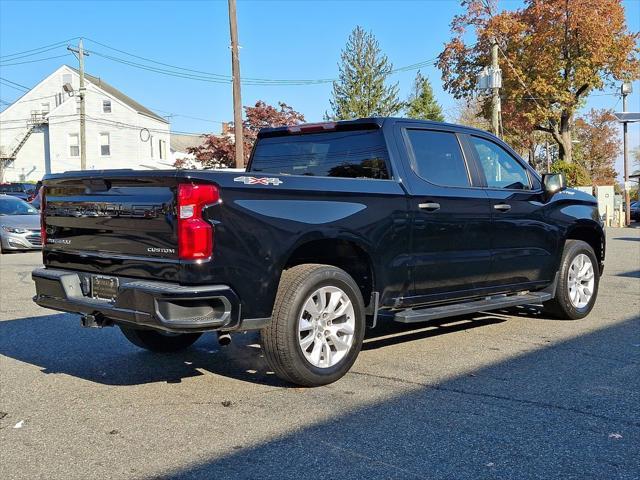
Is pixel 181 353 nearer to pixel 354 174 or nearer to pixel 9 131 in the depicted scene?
pixel 354 174

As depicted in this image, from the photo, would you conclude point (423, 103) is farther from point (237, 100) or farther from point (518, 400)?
point (518, 400)

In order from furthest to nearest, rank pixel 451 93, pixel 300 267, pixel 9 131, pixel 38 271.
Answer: pixel 9 131
pixel 451 93
pixel 38 271
pixel 300 267

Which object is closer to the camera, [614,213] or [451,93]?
[614,213]

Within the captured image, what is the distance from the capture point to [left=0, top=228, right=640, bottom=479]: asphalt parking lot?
3510 mm

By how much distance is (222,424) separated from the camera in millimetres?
4137

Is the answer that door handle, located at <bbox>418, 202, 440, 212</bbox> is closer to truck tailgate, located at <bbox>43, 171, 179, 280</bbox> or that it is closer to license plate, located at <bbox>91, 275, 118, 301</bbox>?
truck tailgate, located at <bbox>43, 171, 179, 280</bbox>

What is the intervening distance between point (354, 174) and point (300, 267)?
3.91 ft

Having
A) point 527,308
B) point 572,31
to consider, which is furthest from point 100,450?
point 572,31

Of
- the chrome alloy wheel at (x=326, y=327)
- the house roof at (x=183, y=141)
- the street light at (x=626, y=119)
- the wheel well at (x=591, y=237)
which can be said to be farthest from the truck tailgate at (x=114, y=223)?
the house roof at (x=183, y=141)

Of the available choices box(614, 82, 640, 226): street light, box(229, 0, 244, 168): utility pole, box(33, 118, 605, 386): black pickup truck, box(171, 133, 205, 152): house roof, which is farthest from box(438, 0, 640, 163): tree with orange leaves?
box(171, 133, 205, 152): house roof

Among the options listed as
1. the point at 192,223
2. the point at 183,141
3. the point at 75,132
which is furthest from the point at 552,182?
the point at 183,141

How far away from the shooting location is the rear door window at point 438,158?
18.9 feet

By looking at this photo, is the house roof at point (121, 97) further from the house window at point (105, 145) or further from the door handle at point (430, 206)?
the door handle at point (430, 206)

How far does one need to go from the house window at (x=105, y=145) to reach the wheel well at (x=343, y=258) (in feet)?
131
